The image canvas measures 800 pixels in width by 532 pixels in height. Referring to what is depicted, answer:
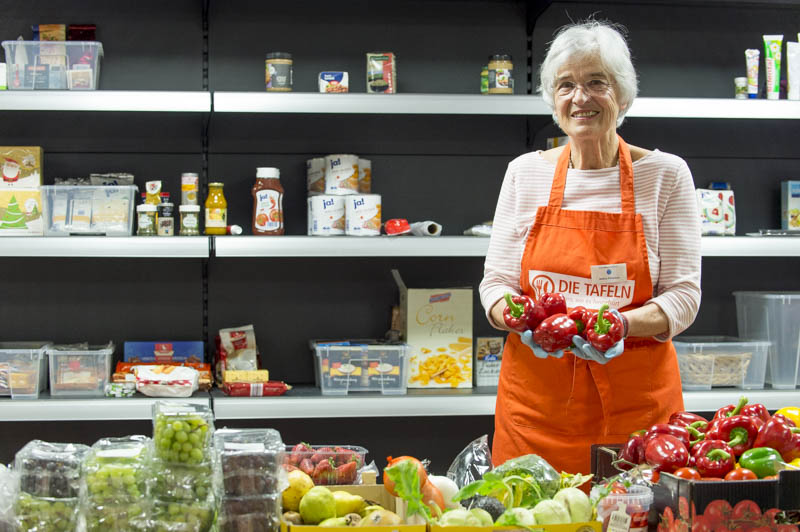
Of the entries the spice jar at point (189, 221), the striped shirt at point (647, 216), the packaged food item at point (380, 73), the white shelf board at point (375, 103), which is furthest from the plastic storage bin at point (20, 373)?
the striped shirt at point (647, 216)

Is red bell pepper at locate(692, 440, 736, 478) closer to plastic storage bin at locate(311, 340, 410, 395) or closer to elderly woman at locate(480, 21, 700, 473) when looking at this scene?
elderly woman at locate(480, 21, 700, 473)

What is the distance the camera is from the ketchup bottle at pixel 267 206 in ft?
10.0

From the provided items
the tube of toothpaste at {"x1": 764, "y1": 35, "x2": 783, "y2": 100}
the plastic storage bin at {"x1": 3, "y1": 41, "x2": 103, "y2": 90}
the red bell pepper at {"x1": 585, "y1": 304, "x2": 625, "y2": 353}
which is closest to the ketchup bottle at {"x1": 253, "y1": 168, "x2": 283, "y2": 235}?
the plastic storage bin at {"x1": 3, "y1": 41, "x2": 103, "y2": 90}

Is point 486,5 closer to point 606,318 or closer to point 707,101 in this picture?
point 707,101

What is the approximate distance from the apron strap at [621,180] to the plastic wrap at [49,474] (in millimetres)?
1327

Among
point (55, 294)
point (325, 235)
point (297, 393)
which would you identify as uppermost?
point (325, 235)

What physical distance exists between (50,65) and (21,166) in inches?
14.8

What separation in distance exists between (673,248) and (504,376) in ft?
1.80

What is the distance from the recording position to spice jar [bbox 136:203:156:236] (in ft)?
9.84

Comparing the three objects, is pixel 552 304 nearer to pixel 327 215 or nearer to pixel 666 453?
pixel 666 453

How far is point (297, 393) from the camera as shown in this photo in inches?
122

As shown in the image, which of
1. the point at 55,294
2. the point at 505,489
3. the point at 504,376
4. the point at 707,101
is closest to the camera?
the point at 505,489

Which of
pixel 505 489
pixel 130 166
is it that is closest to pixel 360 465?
pixel 505 489

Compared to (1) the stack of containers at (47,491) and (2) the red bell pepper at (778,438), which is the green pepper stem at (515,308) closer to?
(2) the red bell pepper at (778,438)
